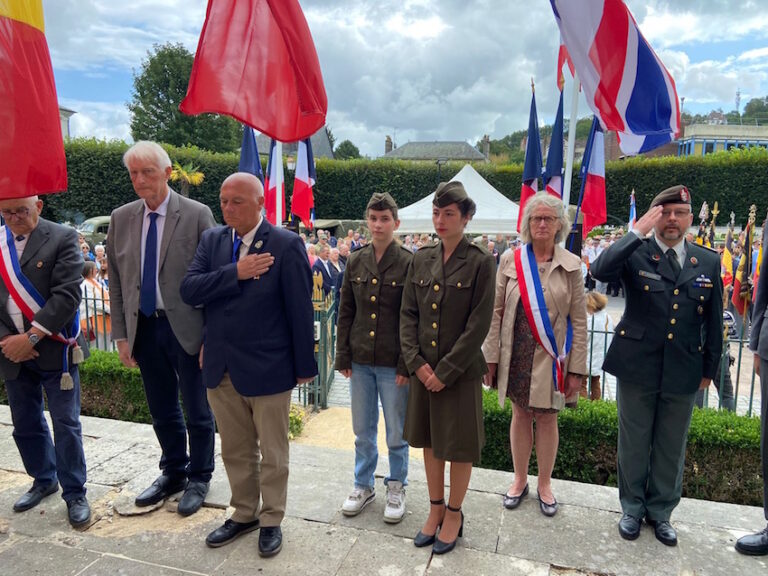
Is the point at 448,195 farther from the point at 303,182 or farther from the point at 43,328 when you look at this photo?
the point at 303,182

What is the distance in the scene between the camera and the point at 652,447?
309cm

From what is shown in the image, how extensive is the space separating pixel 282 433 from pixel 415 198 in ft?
96.1

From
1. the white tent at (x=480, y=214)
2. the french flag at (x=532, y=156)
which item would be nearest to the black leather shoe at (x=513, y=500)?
the french flag at (x=532, y=156)

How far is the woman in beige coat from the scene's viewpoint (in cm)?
311

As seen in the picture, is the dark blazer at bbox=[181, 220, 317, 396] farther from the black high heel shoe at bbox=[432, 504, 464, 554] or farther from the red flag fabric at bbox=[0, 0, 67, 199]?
the black high heel shoe at bbox=[432, 504, 464, 554]

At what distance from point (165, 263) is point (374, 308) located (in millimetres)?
1275

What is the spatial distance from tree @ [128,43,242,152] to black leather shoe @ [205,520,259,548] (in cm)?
4106

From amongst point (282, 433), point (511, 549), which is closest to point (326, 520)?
point (282, 433)

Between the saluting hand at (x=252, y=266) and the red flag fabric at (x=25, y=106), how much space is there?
95cm

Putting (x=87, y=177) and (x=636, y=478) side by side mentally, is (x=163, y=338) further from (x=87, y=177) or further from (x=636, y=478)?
(x=87, y=177)

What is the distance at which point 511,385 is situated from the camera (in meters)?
3.28

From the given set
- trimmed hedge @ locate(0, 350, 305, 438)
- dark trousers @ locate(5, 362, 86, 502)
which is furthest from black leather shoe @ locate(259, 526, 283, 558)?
trimmed hedge @ locate(0, 350, 305, 438)

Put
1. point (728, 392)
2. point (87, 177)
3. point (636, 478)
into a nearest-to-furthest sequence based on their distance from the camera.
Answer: point (636, 478), point (728, 392), point (87, 177)

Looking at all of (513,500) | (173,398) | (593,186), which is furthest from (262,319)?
(593,186)
